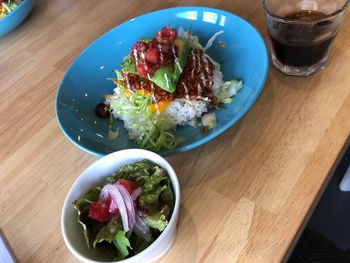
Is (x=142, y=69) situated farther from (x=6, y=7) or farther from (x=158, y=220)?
(x=6, y=7)

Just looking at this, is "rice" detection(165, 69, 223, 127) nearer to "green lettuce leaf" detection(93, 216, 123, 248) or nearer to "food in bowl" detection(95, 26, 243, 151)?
"food in bowl" detection(95, 26, 243, 151)

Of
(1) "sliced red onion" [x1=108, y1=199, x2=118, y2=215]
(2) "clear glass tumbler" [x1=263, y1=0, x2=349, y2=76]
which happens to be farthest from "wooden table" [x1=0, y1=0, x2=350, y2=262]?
(1) "sliced red onion" [x1=108, y1=199, x2=118, y2=215]

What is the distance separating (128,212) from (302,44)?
53cm

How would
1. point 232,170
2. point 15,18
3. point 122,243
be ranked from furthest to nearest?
point 15,18 → point 232,170 → point 122,243

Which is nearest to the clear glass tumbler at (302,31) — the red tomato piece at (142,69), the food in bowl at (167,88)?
the food in bowl at (167,88)

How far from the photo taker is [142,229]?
63 centimetres

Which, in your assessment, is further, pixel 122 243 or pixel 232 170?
pixel 232 170

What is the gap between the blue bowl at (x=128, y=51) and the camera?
0.82m

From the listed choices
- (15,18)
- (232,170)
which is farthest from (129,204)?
(15,18)

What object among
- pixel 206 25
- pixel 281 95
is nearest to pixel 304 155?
pixel 281 95

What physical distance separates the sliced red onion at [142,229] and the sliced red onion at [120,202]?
0.02 meters

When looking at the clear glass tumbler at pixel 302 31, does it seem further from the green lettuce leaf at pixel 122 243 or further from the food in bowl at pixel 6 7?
the food in bowl at pixel 6 7

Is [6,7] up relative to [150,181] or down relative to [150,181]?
up

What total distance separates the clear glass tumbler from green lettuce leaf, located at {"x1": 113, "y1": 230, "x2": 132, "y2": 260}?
21.7 inches
